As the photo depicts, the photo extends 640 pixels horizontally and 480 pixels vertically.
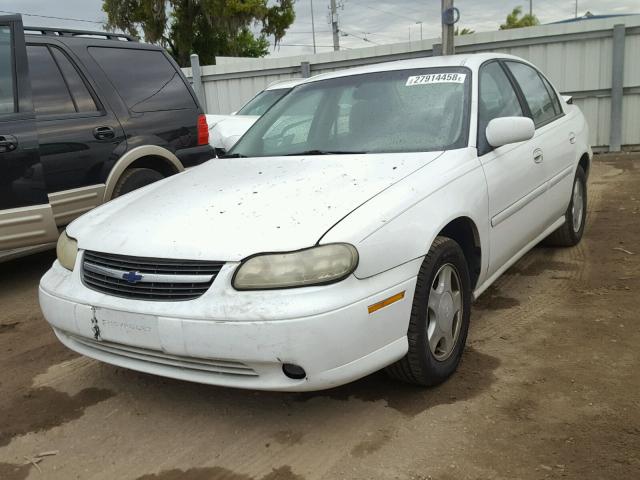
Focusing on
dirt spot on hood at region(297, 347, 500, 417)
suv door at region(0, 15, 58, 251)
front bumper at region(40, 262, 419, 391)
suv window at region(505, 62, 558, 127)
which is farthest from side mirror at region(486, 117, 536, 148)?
suv door at region(0, 15, 58, 251)

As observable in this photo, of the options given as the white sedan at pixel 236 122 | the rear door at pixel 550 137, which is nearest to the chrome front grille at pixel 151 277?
the rear door at pixel 550 137

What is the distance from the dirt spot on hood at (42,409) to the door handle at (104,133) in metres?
2.28

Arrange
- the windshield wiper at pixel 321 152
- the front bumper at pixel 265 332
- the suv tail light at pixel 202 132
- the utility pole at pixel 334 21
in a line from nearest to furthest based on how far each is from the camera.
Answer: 1. the front bumper at pixel 265 332
2. the windshield wiper at pixel 321 152
3. the suv tail light at pixel 202 132
4. the utility pole at pixel 334 21

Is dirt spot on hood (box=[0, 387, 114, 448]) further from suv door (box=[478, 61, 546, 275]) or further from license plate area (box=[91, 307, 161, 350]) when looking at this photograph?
suv door (box=[478, 61, 546, 275])

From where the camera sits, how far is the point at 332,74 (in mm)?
4246

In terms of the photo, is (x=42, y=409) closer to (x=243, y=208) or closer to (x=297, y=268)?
(x=243, y=208)

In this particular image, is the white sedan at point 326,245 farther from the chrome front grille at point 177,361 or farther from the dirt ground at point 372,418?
the dirt ground at point 372,418

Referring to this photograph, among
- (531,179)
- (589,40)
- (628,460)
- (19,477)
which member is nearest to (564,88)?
(589,40)

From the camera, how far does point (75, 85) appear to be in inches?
193

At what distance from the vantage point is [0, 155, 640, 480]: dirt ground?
2.37 meters

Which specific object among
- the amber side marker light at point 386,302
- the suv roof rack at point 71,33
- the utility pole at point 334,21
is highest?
the utility pole at point 334,21

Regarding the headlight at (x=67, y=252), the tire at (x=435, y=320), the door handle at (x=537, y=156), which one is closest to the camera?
the tire at (x=435, y=320)

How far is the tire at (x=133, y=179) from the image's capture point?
4961 mm

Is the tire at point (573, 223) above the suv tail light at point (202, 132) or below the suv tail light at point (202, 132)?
below
